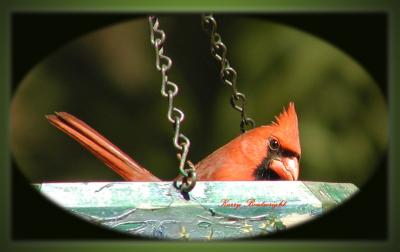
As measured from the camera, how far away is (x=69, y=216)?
190 cm

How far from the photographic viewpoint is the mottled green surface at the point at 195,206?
182cm

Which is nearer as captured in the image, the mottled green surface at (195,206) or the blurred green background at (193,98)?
the mottled green surface at (195,206)

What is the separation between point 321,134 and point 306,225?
1305 millimetres

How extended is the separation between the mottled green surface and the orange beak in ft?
1.14

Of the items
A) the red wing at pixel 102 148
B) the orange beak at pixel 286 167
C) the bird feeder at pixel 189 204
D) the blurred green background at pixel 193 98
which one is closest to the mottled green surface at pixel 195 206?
the bird feeder at pixel 189 204

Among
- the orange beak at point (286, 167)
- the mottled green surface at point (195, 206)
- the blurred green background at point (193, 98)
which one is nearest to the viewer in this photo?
the mottled green surface at point (195, 206)

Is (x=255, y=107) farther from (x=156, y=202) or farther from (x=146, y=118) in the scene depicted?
(x=156, y=202)

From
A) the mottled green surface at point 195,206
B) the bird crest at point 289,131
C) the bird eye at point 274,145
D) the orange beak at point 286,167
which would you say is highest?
the bird crest at point 289,131

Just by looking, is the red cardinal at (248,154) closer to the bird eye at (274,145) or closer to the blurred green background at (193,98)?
→ the bird eye at (274,145)

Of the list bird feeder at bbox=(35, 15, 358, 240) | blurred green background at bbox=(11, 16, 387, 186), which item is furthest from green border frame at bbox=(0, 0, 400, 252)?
blurred green background at bbox=(11, 16, 387, 186)

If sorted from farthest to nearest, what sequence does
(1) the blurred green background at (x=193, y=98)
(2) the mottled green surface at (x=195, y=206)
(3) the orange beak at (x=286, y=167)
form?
(1) the blurred green background at (x=193, y=98), (3) the orange beak at (x=286, y=167), (2) the mottled green surface at (x=195, y=206)

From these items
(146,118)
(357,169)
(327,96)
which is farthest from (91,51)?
(357,169)

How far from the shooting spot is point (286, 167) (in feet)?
7.59

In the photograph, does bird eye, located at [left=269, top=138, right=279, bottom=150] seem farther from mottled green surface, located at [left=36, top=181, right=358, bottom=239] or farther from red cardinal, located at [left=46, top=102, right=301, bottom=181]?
mottled green surface, located at [left=36, top=181, right=358, bottom=239]
